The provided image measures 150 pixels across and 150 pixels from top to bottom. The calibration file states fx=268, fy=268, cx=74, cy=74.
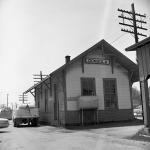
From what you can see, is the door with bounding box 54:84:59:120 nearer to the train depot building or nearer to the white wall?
the train depot building

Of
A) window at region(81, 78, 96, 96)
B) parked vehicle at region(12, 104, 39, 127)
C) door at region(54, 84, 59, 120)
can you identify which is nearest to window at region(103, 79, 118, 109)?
window at region(81, 78, 96, 96)

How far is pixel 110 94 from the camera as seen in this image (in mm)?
25438

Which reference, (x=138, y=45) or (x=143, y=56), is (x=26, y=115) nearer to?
(x=143, y=56)

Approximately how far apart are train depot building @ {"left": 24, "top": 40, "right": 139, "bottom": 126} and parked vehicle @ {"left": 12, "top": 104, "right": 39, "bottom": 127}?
233 cm

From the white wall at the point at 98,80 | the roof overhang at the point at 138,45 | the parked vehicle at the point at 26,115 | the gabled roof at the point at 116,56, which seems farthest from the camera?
the parked vehicle at the point at 26,115

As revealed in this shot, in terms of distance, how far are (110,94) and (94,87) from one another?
70.9 inches

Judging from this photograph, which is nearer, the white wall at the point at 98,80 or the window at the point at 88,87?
the white wall at the point at 98,80

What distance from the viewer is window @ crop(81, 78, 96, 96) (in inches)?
965

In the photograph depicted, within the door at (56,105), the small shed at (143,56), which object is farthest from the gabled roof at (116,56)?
the small shed at (143,56)

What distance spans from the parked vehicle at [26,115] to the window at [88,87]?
263 inches

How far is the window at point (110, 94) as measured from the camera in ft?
82.6

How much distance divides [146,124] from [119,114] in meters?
12.0

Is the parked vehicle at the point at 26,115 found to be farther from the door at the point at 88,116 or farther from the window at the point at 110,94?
the window at the point at 110,94

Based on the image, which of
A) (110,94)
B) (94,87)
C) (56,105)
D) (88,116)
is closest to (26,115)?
(56,105)
